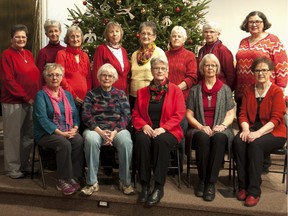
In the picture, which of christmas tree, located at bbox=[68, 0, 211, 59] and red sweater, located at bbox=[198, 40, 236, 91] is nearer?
red sweater, located at bbox=[198, 40, 236, 91]

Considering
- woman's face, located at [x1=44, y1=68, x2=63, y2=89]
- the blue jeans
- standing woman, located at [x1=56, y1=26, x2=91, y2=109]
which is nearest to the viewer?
the blue jeans

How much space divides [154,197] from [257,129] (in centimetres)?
107

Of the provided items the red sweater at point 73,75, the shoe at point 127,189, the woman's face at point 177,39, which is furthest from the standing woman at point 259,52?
the red sweater at point 73,75

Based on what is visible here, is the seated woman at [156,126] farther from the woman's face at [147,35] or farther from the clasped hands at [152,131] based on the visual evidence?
the woman's face at [147,35]

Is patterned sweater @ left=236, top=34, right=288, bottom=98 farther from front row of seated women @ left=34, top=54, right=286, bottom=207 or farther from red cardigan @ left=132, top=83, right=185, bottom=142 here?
red cardigan @ left=132, top=83, right=185, bottom=142

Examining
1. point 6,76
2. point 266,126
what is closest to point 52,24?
point 6,76

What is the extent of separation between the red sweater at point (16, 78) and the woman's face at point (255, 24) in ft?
6.87

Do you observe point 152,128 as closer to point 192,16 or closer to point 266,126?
point 266,126

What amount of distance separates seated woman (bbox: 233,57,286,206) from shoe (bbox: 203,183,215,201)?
0.69ft

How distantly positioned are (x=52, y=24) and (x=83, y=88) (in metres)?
0.69

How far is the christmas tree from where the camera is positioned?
412 centimetres

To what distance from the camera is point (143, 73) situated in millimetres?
3438

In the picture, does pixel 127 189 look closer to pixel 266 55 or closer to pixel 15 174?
pixel 15 174

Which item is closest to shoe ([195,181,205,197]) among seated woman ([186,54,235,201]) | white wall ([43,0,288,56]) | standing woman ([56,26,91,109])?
seated woman ([186,54,235,201])
